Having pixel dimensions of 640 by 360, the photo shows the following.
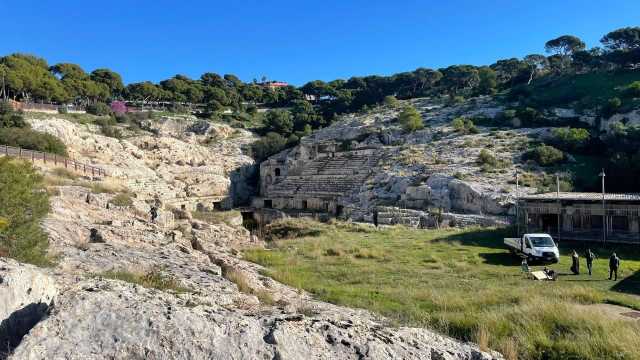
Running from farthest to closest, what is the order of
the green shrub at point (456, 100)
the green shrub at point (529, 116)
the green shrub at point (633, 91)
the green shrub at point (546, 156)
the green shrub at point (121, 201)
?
the green shrub at point (456, 100)
the green shrub at point (529, 116)
the green shrub at point (633, 91)
the green shrub at point (546, 156)
the green shrub at point (121, 201)

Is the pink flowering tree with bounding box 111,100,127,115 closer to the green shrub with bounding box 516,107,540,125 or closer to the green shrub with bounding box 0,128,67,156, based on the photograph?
the green shrub with bounding box 0,128,67,156

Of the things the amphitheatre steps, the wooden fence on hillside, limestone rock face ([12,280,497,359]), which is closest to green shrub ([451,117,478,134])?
the amphitheatre steps

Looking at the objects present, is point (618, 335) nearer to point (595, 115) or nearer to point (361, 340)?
point (361, 340)

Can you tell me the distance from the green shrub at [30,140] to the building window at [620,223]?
39510 mm

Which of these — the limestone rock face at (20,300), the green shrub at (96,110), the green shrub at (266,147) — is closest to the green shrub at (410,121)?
the green shrub at (266,147)

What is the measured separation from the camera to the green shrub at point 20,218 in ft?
28.5

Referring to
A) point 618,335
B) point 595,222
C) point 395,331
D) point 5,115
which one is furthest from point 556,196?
point 5,115

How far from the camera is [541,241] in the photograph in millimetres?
20281

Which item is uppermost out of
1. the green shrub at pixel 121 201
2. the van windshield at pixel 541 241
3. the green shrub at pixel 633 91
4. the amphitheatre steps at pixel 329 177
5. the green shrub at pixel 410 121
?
the green shrub at pixel 633 91

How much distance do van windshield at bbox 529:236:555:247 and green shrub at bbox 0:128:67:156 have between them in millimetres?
36052

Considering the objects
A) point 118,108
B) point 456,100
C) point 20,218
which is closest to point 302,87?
point 456,100

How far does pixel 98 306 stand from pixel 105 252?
8.21 m

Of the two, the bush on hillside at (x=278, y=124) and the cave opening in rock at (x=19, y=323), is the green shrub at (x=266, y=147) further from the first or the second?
the cave opening in rock at (x=19, y=323)

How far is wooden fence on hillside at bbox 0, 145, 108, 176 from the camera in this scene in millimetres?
29239
